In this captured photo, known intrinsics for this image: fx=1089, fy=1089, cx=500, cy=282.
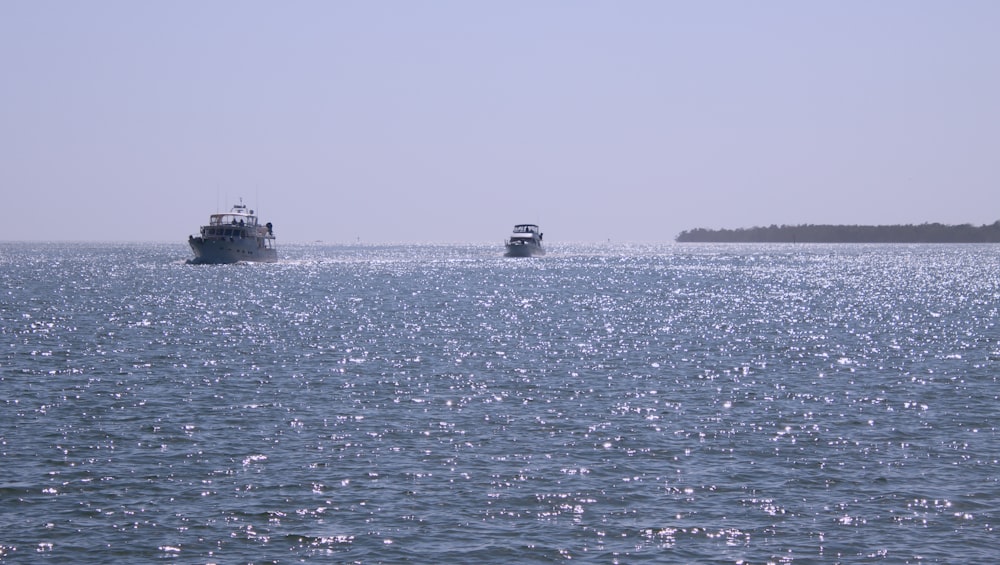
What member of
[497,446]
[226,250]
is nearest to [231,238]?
[226,250]

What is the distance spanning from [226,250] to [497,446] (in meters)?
131

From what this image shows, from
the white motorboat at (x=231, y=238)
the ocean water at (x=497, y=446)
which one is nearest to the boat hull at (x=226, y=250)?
the white motorboat at (x=231, y=238)

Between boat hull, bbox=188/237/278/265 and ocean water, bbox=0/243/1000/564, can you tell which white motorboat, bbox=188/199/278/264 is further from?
ocean water, bbox=0/243/1000/564

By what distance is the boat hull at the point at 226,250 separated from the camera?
14925 centimetres

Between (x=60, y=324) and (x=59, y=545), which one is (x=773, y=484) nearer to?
(x=59, y=545)

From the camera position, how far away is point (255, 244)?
513ft

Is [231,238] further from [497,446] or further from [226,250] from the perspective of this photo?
[497,446]

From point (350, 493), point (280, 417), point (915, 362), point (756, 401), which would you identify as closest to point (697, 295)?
point (915, 362)

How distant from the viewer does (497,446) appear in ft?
87.5

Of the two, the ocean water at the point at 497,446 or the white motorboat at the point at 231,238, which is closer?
the ocean water at the point at 497,446

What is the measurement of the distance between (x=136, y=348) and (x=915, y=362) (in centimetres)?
3382

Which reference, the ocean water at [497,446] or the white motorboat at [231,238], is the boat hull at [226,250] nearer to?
the white motorboat at [231,238]

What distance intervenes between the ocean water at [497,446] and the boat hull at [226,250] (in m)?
89.6

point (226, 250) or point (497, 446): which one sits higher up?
point (226, 250)
